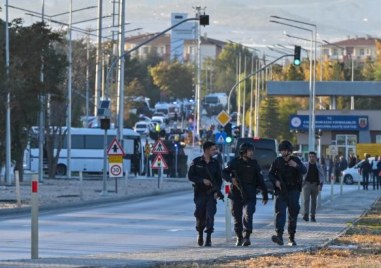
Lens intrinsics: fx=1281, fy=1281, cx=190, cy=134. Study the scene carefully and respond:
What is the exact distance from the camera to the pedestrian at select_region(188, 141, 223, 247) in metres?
22.5

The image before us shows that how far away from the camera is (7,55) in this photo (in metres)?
46.0

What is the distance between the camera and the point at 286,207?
2325cm

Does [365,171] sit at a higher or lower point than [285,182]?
higher

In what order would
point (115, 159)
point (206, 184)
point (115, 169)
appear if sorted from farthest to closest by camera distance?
point (115, 159), point (115, 169), point (206, 184)

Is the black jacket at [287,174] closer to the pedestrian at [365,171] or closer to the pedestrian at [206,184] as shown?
the pedestrian at [206,184]

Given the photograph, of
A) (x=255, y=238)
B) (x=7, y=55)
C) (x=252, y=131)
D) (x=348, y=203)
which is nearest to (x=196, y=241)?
(x=255, y=238)

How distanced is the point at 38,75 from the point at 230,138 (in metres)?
11.8

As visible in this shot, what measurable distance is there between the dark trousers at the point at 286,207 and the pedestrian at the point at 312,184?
7.85 meters

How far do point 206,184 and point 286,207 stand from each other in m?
1.72

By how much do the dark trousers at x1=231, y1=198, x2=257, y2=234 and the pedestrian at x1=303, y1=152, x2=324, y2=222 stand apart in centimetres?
851

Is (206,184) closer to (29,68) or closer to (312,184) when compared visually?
(312,184)

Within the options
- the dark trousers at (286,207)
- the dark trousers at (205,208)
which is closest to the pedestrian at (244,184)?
the dark trousers at (205,208)

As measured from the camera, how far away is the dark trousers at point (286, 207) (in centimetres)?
2290

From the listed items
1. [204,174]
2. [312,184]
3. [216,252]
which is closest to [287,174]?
[204,174]
